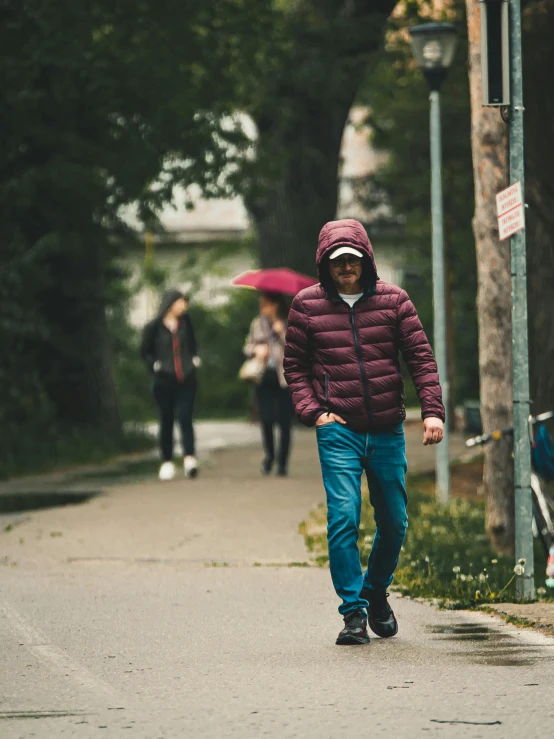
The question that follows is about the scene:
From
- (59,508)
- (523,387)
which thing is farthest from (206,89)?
(523,387)

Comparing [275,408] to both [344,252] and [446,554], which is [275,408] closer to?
[446,554]

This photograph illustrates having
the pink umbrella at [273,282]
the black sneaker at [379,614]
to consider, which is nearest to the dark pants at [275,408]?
the pink umbrella at [273,282]

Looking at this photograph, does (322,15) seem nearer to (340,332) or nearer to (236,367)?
(340,332)

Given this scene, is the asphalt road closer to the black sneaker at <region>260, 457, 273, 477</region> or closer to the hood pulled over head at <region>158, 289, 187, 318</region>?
the hood pulled over head at <region>158, 289, 187, 318</region>

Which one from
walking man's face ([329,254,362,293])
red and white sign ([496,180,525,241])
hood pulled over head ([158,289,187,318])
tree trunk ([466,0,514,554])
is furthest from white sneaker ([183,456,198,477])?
walking man's face ([329,254,362,293])

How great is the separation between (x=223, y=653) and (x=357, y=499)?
91cm

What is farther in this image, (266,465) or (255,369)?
(266,465)

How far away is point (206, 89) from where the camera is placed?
1883cm

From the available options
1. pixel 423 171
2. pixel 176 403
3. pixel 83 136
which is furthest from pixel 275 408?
pixel 423 171

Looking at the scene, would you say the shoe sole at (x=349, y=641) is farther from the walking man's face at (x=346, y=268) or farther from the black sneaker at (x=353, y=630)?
the walking man's face at (x=346, y=268)

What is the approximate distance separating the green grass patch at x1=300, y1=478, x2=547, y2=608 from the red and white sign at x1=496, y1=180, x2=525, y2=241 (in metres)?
1.91

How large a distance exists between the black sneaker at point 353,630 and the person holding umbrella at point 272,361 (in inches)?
316

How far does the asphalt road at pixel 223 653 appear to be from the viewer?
18.2ft

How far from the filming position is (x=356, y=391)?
710cm
